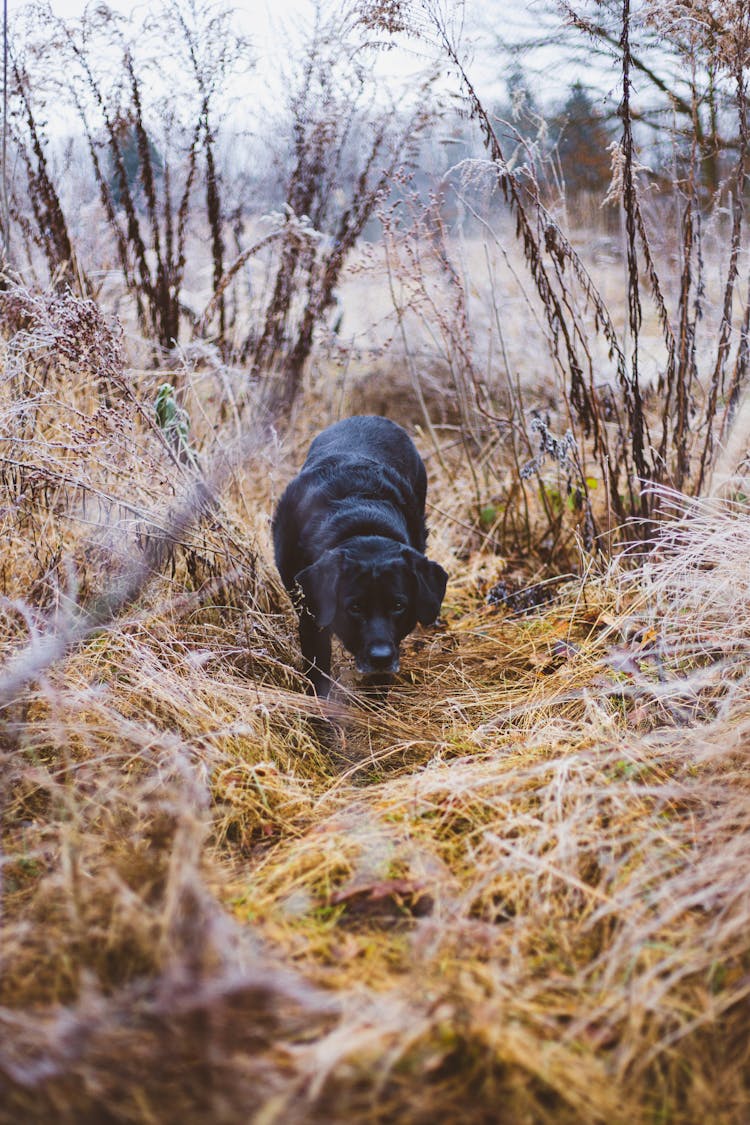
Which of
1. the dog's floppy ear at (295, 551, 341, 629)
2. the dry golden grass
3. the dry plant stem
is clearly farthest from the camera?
the dry plant stem

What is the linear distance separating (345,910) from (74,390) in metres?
2.67

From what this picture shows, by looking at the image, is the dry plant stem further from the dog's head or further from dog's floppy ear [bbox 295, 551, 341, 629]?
dog's floppy ear [bbox 295, 551, 341, 629]

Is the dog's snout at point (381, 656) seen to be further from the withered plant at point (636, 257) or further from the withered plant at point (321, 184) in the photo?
the withered plant at point (321, 184)

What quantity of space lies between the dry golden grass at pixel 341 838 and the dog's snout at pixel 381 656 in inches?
7.8

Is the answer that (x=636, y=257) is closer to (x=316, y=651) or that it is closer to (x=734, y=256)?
(x=734, y=256)

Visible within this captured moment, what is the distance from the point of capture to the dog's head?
10.0ft

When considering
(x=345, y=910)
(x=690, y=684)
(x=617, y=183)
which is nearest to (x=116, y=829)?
(x=345, y=910)

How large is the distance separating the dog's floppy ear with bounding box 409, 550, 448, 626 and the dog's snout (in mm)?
236

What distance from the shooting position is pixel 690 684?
8.02 ft

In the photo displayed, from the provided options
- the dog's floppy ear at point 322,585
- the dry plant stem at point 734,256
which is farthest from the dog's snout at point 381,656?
the dry plant stem at point 734,256

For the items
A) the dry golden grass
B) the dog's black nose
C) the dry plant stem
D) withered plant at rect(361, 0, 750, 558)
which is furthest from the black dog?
the dry plant stem

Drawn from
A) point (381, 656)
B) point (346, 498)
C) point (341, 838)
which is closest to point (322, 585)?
point (381, 656)

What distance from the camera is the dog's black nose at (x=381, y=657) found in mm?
3033

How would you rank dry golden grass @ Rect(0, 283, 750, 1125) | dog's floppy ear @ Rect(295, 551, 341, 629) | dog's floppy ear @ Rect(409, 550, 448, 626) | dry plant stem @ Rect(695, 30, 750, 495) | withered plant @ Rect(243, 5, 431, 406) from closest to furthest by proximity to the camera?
dry golden grass @ Rect(0, 283, 750, 1125), dog's floppy ear @ Rect(295, 551, 341, 629), dog's floppy ear @ Rect(409, 550, 448, 626), dry plant stem @ Rect(695, 30, 750, 495), withered plant @ Rect(243, 5, 431, 406)
